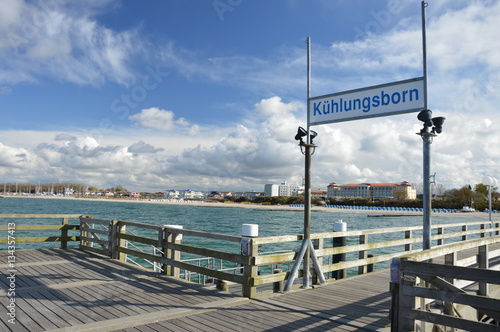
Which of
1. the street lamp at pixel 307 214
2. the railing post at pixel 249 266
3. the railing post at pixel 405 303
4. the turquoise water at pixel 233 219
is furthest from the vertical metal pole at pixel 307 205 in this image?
the turquoise water at pixel 233 219

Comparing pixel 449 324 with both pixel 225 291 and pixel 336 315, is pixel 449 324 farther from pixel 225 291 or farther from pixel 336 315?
pixel 225 291

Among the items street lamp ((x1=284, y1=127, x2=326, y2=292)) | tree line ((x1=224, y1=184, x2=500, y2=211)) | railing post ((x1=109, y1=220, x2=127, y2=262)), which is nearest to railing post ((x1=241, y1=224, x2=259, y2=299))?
street lamp ((x1=284, y1=127, x2=326, y2=292))

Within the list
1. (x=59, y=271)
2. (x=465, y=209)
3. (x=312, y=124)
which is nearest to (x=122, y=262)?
(x=59, y=271)

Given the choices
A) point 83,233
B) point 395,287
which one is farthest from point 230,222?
point 395,287

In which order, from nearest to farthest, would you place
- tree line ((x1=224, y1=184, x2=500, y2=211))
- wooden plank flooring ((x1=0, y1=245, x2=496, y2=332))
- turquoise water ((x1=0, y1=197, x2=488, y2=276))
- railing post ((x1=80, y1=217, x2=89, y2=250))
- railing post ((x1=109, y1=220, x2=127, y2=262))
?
wooden plank flooring ((x1=0, y1=245, x2=496, y2=332)) → railing post ((x1=109, y1=220, x2=127, y2=262)) → railing post ((x1=80, y1=217, x2=89, y2=250)) → turquoise water ((x1=0, y1=197, x2=488, y2=276)) → tree line ((x1=224, y1=184, x2=500, y2=211))

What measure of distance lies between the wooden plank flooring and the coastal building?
160001 mm

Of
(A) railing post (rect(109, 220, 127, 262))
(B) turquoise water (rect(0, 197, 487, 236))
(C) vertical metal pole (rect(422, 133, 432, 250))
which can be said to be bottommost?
(B) turquoise water (rect(0, 197, 487, 236))

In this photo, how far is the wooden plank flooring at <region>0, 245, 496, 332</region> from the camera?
16.8 feet

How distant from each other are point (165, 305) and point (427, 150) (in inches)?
180

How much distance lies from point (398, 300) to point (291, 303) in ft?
7.16

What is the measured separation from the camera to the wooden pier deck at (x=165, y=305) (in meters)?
5.12

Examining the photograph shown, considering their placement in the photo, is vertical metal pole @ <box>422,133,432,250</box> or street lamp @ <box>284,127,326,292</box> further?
Answer: street lamp @ <box>284,127,326,292</box>

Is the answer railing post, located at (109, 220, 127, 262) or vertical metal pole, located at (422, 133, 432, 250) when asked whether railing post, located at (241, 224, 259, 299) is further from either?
railing post, located at (109, 220, 127, 262)

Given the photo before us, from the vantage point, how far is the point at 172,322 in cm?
526
